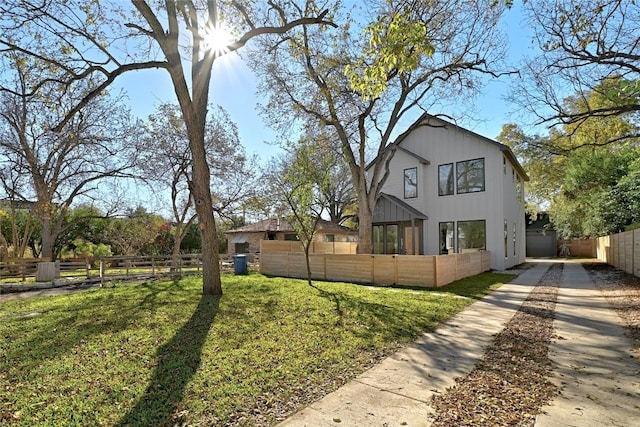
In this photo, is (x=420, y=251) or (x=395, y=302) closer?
(x=395, y=302)

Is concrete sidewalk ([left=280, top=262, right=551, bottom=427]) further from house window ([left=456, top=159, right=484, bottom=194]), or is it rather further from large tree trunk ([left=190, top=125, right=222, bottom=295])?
house window ([left=456, top=159, right=484, bottom=194])

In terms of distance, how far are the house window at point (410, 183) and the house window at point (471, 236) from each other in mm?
2906

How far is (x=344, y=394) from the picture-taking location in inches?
149

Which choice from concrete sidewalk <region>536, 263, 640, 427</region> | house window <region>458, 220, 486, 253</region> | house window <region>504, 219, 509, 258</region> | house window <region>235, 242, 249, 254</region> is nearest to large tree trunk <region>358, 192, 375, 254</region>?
house window <region>458, 220, 486, 253</region>

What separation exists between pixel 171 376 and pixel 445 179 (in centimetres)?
1679

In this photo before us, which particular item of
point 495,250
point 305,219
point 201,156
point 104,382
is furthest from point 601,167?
point 104,382

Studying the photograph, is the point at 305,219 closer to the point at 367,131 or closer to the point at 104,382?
the point at 367,131

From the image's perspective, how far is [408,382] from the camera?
4.10 m

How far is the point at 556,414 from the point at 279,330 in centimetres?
404

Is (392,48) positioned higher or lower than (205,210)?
higher

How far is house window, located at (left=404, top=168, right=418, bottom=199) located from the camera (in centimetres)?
1936

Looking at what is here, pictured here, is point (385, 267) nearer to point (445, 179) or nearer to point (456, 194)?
point (456, 194)

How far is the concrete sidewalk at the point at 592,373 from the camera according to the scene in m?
3.32

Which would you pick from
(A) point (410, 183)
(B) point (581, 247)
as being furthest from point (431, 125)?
(B) point (581, 247)
